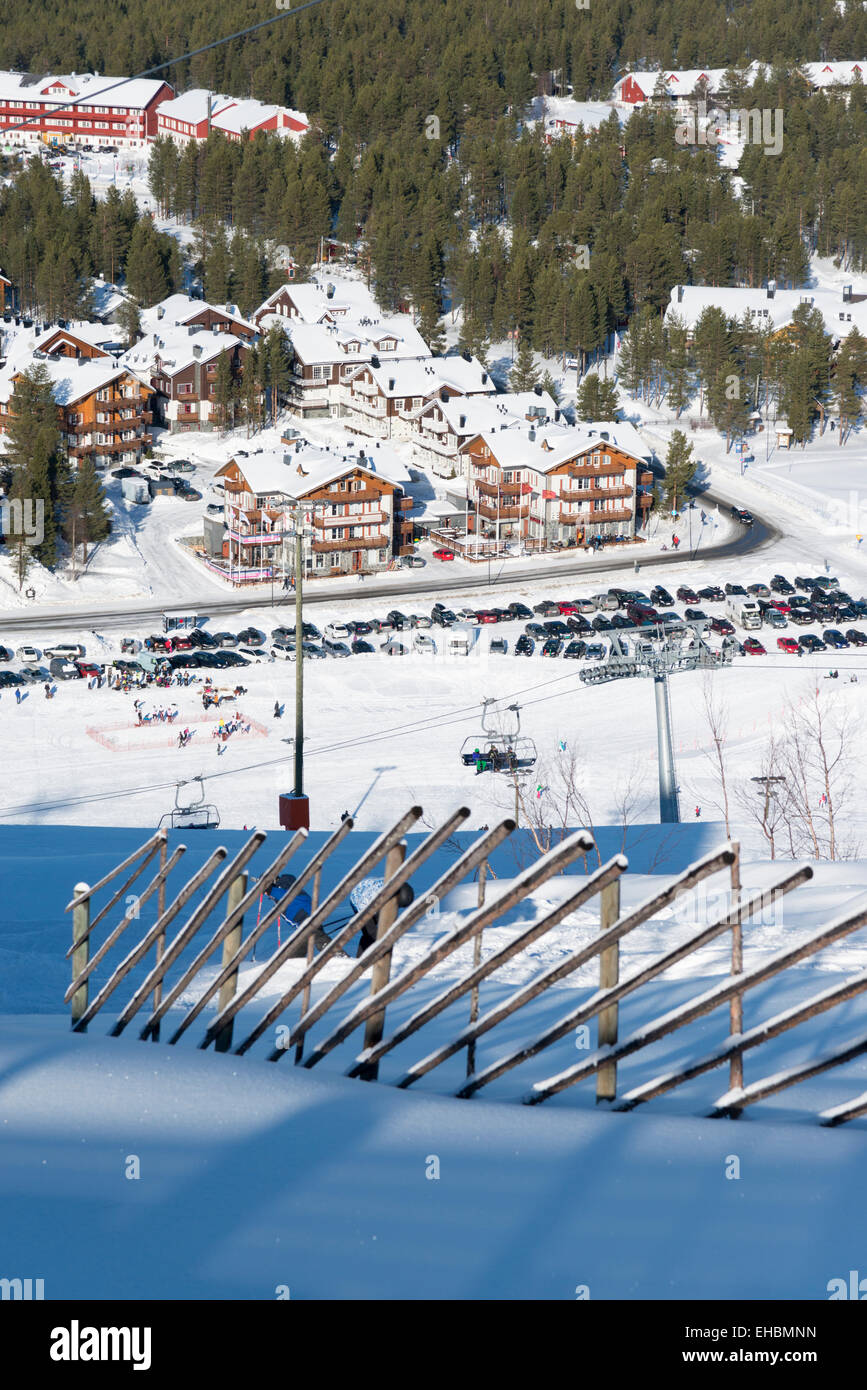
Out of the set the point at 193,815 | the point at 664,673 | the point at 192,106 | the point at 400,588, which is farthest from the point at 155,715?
the point at 192,106

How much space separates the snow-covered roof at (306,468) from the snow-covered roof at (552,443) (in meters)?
3.44

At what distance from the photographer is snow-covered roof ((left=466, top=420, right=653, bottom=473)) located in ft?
165

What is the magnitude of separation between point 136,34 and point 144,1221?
118 metres

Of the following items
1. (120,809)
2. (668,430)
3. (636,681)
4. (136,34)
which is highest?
(136,34)

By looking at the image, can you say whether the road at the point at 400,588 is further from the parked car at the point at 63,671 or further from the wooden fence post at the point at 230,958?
the wooden fence post at the point at 230,958

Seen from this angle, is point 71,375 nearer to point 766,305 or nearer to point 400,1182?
point 766,305

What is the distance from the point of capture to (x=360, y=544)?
47.6 metres

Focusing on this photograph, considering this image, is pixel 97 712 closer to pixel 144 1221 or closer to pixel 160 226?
pixel 144 1221

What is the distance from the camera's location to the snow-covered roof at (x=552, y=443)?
5028 cm

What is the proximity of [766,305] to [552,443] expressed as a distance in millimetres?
20871

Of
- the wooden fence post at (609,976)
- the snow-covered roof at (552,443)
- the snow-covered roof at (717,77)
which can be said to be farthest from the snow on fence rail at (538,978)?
the snow-covered roof at (717,77)

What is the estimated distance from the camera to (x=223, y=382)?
59.6 meters
